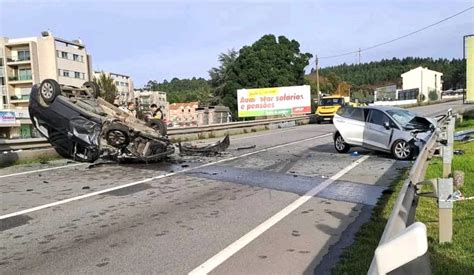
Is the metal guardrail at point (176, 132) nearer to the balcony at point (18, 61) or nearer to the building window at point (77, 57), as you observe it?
the balcony at point (18, 61)

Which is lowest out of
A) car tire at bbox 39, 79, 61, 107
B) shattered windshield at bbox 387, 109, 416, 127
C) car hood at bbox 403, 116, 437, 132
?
car hood at bbox 403, 116, 437, 132

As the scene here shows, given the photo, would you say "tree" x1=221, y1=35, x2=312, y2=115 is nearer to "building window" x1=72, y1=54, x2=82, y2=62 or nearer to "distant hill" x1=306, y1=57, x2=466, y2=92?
"building window" x1=72, y1=54, x2=82, y2=62

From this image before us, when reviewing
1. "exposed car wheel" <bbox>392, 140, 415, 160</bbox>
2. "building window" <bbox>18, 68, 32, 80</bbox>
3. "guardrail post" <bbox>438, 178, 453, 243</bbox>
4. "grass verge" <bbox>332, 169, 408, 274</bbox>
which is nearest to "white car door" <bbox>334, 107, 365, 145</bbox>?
"exposed car wheel" <bbox>392, 140, 415, 160</bbox>

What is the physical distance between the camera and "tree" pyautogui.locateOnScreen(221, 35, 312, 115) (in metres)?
68.3

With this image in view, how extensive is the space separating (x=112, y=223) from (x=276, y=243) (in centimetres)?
247

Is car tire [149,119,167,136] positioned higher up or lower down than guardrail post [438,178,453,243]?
higher up

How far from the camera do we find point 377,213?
7191mm

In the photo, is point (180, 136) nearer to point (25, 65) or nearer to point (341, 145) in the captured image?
point (341, 145)

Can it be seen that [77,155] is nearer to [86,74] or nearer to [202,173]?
[202,173]

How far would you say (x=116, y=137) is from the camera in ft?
39.9

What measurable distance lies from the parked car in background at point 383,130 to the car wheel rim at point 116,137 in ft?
24.2

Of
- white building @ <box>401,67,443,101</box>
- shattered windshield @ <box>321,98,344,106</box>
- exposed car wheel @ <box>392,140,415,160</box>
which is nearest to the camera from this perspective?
exposed car wheel @ <box>392,140,415,160</box>

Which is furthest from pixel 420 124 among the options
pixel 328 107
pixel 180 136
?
pixel 328 107

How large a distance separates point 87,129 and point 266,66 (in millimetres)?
57582
